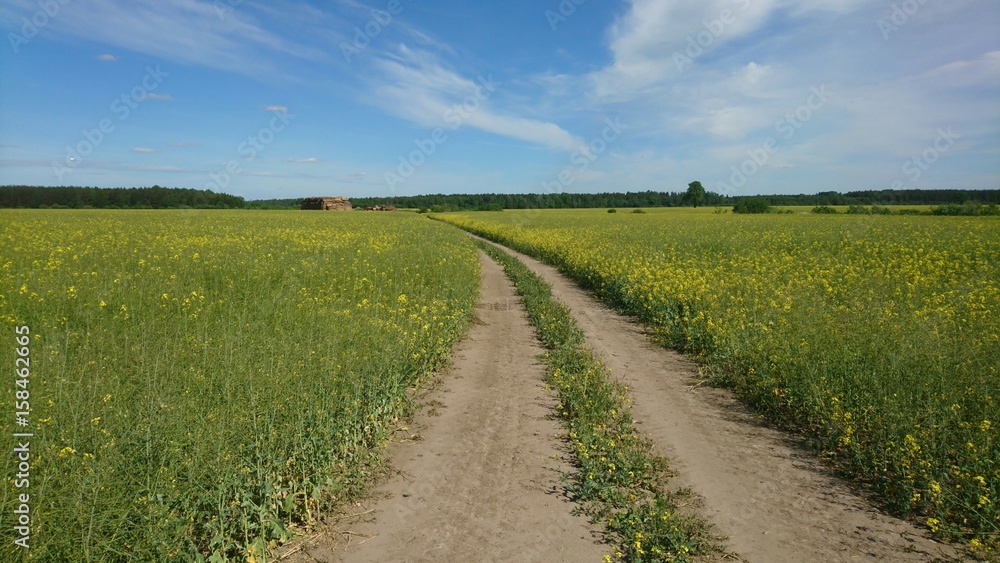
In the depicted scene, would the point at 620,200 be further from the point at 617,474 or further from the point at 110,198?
the point at 617,474

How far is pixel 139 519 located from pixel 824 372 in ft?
23.1

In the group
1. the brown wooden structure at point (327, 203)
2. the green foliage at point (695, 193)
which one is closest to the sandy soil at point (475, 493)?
the brown wooden structure at point (327, 203)

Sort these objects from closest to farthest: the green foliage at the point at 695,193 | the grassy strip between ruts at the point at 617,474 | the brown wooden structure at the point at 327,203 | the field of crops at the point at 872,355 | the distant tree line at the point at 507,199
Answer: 1. the grassy strip between ruts at the point at 617,474
2. the field of crops at the point at 872,355
3. the distant tree line at the point at 507,199
4. the brown wooden structure at the point at 327,203
5. the green foliage at the point at 695,193

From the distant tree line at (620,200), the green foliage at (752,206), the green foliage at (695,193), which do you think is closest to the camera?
the green foliage at (752,206)

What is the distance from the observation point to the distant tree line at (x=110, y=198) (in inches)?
A: 2218

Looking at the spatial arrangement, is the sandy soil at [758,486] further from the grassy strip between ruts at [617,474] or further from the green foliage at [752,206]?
the green foliage at [752,206]

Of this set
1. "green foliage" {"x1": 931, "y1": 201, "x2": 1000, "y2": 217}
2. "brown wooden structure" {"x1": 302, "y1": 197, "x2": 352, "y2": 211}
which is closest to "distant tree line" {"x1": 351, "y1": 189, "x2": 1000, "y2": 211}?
"brown wooden structure" {"x1": 302, "y1": 197, "x2": 352, "y2": 211}

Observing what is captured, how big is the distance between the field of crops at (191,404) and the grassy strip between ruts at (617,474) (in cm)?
205

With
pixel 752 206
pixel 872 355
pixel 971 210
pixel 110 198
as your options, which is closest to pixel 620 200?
pixel 752 206

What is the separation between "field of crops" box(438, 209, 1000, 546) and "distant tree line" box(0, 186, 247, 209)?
6441cm

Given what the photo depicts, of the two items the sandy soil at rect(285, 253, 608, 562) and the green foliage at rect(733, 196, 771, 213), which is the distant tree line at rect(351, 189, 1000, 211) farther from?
the sandy soil at rect(285, 253, 608, 562)

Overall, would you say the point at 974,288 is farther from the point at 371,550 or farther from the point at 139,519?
the point at 139,519

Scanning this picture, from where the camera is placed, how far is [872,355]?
6492 millimetres

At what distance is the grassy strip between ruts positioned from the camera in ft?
12.2
